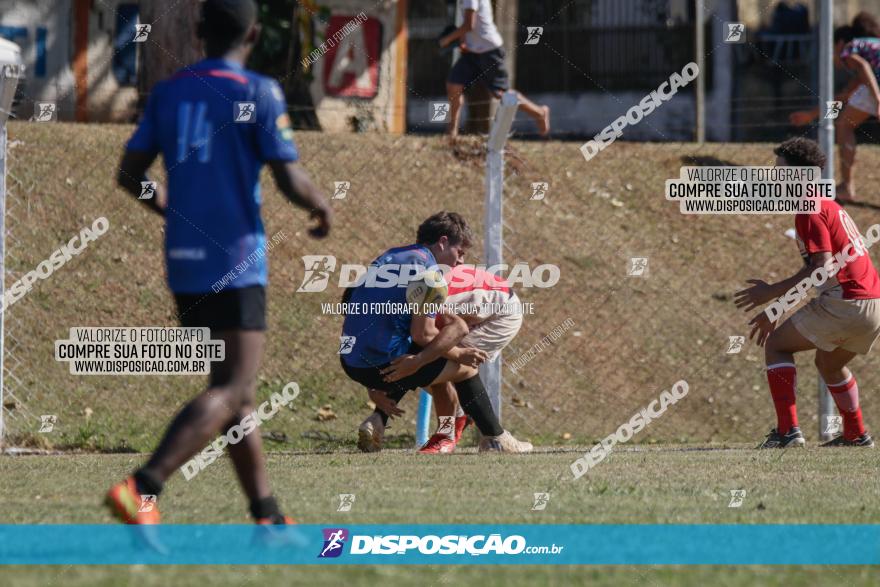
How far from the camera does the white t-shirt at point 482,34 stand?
13.2 m

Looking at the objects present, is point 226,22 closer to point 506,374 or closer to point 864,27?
point 506,374

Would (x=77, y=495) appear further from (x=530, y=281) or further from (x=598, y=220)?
(x=598, y=220)

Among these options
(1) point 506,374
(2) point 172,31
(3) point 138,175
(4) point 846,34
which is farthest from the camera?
(2) point 172,31

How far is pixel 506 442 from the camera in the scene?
884cm

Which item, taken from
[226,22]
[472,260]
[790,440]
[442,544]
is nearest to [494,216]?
[790,440]

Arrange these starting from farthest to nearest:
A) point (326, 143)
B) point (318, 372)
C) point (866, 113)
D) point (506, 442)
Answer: point (326, 143)
point (866, 113)
point (318, 372)
point (506, 442)

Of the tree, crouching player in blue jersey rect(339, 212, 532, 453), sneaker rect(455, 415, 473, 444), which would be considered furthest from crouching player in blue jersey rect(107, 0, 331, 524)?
the tree

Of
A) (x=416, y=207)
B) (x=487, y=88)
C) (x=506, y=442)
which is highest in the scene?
(x=487, y=88)

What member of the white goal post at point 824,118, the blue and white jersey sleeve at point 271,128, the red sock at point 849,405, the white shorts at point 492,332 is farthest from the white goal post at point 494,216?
the blue and white jersey sleeve at point 271,128

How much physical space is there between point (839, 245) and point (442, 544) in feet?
15.5

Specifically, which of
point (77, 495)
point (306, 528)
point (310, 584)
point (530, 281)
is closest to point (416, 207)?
point (530, 281)

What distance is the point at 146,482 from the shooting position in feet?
14.9

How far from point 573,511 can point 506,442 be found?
308 cm

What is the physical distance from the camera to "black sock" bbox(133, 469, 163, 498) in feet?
14.9
